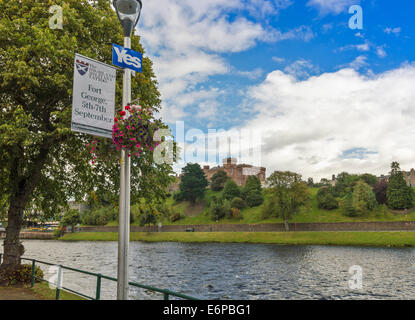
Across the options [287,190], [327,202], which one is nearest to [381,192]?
[327,202]

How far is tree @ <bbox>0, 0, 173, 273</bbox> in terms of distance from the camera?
13.7m

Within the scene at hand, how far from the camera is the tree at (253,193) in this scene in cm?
11819

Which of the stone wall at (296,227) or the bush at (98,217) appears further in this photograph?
the bush at (98,217)

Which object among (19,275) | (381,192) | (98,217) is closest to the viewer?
(19,275)

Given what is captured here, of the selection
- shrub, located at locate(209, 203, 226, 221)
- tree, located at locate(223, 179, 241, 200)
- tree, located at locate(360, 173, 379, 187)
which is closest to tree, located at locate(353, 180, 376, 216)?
tree, located at locate(360, 173, 379, 187)

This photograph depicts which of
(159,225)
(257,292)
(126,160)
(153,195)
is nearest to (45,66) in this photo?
(153,195)

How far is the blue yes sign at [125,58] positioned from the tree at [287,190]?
3148 inches

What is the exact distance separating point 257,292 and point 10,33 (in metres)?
23.3

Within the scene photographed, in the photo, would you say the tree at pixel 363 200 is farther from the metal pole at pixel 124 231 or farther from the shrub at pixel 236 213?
the metal pole at pixel 124 231

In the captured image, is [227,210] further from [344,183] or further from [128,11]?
[128,11]

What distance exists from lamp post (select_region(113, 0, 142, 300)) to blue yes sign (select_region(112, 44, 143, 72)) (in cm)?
17

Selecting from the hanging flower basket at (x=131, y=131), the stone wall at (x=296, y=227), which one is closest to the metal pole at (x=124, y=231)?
the hanging flower basket at (x=131, y=131)

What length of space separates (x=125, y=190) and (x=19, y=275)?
1289 centimetres

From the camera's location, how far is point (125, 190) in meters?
7.08
